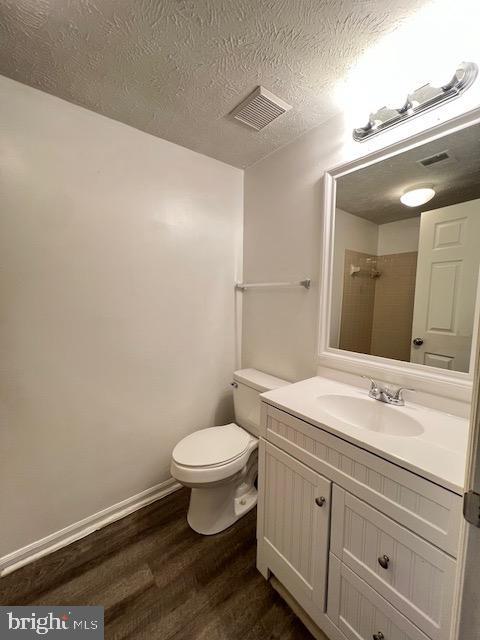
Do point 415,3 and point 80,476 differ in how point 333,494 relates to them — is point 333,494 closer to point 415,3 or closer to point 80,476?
point 80,476

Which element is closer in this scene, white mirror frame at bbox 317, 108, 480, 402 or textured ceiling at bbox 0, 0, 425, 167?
textured ceiling at bbox 0, 0, 425, 167

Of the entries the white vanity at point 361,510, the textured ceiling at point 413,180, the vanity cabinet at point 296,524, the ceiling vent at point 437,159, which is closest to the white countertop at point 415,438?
the white vanity at point 361,510

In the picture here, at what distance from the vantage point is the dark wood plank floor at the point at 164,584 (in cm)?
102

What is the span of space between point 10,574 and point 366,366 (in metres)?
1.95

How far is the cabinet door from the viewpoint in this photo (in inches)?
36.6

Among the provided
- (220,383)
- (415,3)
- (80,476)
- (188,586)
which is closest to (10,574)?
(80,476)

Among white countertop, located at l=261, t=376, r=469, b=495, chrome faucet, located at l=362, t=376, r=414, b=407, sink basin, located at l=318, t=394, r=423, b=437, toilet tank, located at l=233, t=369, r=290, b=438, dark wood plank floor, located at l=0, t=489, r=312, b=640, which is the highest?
chrome faucet, located at l=362, t=376, r=414, b=407

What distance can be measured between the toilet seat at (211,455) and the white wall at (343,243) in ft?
2.59

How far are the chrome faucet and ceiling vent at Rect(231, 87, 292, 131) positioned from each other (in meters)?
1.39

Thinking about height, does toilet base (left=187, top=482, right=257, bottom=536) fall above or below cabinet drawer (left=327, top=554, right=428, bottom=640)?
below

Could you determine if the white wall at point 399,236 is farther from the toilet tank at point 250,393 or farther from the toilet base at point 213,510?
the toilet base at point 213,510

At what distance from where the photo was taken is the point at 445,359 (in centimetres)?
101

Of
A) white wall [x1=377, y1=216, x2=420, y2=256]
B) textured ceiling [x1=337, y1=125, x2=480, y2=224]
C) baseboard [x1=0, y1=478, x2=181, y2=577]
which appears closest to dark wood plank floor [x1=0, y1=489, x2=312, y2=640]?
baseboard [x1=0, y1=478, x2=181, y2=577]

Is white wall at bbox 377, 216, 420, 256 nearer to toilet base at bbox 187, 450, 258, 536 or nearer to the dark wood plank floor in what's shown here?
toilet base at bbox 187, 450, 258, 536
